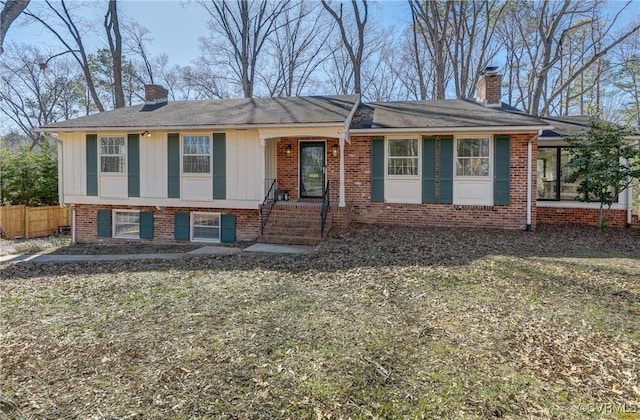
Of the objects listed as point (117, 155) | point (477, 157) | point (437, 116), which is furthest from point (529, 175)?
point (117, 155)

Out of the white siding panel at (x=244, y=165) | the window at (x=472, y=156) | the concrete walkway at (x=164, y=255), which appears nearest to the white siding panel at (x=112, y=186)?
the concrete walkway at (x=164, y=255)

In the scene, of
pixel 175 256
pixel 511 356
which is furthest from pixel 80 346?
pixel 175 256

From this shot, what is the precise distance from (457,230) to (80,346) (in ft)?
28.5

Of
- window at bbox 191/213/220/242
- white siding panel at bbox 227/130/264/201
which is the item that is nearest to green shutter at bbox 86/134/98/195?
window at bbox 191/213/220/242

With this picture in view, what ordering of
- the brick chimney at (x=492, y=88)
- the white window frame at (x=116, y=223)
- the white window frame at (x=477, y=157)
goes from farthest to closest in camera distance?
the brick chimney at (x=492, y=88) < the white window frame at (x=116, y=223) < the white window frame at (x=477, y=157)

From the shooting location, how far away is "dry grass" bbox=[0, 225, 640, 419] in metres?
2.74

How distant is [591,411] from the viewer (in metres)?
2.59

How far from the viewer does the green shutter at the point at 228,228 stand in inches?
434

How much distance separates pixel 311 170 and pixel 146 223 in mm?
5416

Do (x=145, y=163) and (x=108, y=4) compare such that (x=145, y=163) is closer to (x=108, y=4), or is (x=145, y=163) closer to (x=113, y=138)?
(x=113, y=138)

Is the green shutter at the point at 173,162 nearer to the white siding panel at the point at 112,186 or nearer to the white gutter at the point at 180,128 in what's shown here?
the white gutter at the point at 180,128

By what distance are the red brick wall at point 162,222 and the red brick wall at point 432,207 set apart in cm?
301

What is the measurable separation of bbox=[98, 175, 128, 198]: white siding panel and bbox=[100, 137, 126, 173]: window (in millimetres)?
Result: 221

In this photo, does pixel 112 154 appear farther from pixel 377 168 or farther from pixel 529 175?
pixel 529 175
